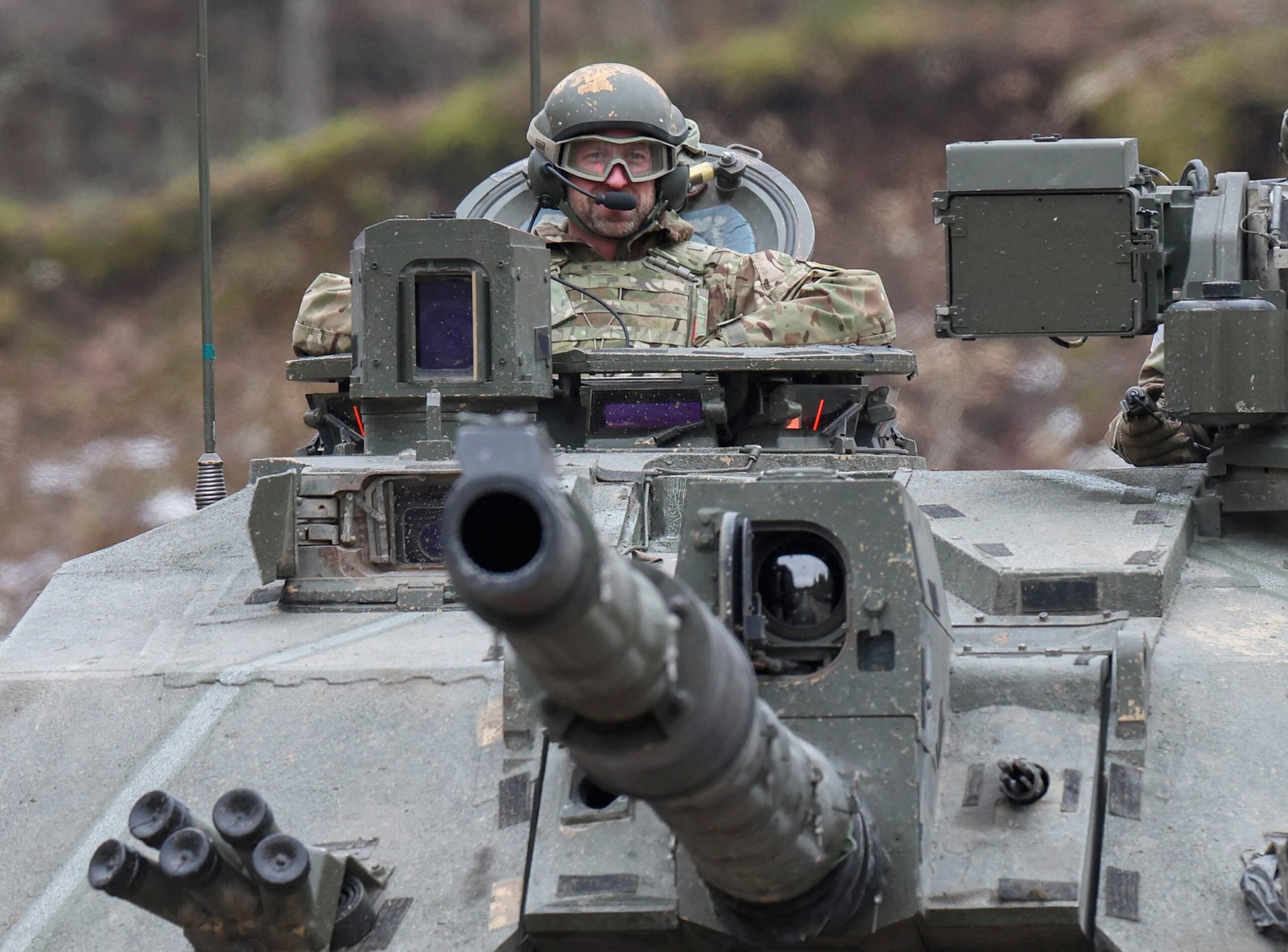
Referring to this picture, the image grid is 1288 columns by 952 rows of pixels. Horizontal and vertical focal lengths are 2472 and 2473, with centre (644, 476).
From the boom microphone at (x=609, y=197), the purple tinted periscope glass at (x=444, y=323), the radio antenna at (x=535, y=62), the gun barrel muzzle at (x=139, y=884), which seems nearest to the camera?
the gun barrel muzzle at (x=139, y=884)

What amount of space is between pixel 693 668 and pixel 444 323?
3.94 m

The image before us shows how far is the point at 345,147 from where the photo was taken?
19.2 meters

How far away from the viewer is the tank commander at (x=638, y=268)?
33.2 ft

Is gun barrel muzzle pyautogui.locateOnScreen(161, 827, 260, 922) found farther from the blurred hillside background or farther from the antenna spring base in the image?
the blurred hillside background

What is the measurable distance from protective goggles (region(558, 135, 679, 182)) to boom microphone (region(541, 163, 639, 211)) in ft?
0.16

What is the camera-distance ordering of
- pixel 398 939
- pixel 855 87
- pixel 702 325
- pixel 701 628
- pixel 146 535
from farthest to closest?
pixel 855 87 < pixel 702 325 < pixel 146 535 < pixel 398 939 < pixel 701 628

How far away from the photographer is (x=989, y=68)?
19453 millimetres

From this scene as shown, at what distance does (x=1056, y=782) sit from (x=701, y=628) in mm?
1660

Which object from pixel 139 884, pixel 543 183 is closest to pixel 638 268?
pixel 543 183

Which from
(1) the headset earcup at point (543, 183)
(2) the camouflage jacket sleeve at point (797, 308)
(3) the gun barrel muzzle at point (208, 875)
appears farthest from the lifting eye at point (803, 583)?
(1) the headset earcup at point (543, 183)

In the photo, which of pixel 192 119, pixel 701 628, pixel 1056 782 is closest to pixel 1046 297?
pixel 1056 782

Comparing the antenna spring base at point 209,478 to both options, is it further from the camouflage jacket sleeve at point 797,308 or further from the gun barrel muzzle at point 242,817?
the gun barrel muzzle at point 242,817

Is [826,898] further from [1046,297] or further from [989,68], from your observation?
[989,68]

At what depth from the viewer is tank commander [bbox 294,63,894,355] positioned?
33.2ft
